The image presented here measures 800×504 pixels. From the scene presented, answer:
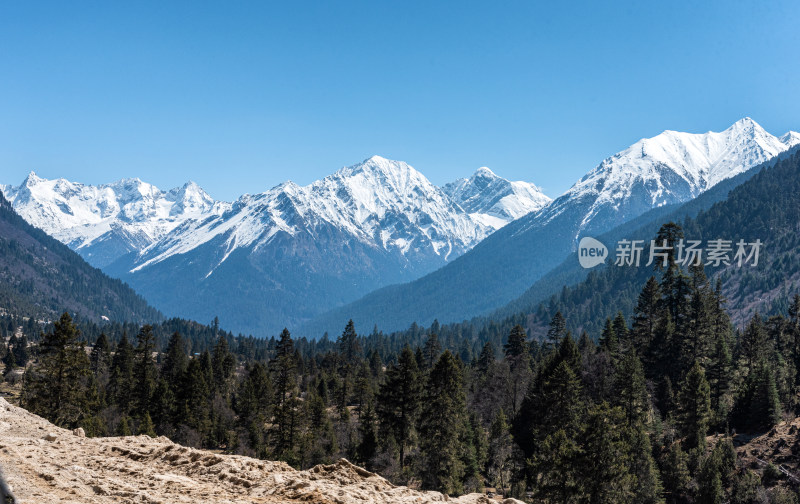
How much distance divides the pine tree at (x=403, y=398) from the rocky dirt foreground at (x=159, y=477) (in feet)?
108

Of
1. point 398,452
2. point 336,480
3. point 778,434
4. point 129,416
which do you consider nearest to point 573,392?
point 398,452

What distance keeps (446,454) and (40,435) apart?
30737 millimetres

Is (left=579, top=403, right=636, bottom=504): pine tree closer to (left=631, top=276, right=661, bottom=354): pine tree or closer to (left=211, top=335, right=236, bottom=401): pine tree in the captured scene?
(left=631, top=276, right=661, bottom=354): pine tree

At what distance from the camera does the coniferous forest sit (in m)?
45.9

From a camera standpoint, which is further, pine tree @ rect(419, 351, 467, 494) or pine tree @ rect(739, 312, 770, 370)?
pine tree @ rect(739, 312, 770, 370)

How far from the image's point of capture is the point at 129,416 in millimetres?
72125

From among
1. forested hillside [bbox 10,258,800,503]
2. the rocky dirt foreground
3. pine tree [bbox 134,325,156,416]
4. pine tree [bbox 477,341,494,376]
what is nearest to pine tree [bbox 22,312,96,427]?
forested hillside [bbox 10,258,800,503]

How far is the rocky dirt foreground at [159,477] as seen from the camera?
15617mm

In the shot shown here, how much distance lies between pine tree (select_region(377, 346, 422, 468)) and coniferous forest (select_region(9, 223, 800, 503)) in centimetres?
12

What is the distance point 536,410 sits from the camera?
64.7 m

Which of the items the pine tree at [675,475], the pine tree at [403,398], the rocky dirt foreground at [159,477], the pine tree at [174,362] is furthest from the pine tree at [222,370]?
the rocky dirt foreground at [159,477]

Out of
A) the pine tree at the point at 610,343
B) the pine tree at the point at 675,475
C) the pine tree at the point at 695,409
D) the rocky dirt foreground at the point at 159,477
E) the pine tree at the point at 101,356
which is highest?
the pine tree at the point at 101,356

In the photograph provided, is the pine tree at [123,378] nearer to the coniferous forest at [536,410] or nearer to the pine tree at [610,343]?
the coniferous forest at [536,410]

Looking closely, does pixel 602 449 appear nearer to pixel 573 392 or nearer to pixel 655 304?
pixel 573 392
